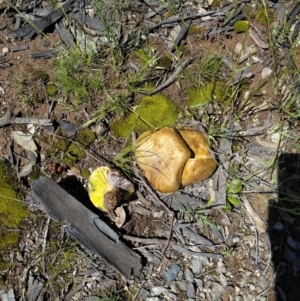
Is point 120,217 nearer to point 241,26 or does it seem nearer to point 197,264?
point 197,264

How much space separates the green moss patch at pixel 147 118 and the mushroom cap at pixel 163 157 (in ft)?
0.56

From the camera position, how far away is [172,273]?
135 inches

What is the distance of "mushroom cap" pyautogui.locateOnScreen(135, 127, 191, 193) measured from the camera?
3.28 m

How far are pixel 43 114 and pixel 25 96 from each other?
0.20m

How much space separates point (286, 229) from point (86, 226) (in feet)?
5.24

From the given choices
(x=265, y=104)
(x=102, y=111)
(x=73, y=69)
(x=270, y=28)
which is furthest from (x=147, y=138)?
(x=270, y=28)

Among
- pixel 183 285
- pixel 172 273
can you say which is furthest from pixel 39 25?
pixel 183 285

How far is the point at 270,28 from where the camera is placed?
13.1 feet

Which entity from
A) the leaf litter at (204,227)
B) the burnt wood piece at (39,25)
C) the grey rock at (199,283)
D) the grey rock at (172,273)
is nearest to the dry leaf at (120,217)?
the leaf litter at (204,227)

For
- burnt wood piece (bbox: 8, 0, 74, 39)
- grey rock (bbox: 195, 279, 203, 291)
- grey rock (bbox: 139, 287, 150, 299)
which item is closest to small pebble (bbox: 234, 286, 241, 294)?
grey rock (bbox: 195, 279, 203, 291)

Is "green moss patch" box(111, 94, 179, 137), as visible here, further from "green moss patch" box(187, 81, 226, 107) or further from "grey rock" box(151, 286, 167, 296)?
"grey rock" box(151, 286, 167, 296)

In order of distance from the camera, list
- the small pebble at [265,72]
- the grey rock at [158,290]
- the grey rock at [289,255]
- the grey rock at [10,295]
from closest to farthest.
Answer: the grey rock at [10,295], the grey rock at [158,290], the grey rock at [289,255], the small pebble at [265,72]

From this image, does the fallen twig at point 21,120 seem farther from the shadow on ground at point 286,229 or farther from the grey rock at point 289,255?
the grey rock at point 289,255

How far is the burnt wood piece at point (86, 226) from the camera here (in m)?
3.30
